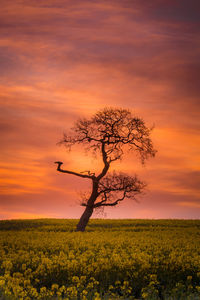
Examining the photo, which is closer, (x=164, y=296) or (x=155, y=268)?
(x=164, y=296)

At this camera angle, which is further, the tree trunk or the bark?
the bark

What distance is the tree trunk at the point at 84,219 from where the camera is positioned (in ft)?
103

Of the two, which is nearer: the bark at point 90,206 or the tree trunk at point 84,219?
the tree trunk at point 84,219

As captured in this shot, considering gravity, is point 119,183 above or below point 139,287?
above

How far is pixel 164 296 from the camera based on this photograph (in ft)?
38.8

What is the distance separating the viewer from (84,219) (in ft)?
104

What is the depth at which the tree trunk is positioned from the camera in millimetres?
31516

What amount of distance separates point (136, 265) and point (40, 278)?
3472mm

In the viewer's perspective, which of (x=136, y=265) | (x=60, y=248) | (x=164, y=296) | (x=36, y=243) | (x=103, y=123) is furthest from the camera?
(x=103, y=123)

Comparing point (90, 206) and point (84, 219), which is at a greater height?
point (90, 206)

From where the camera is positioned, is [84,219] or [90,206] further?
[90,206]

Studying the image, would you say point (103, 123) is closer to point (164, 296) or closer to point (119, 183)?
point (119, 183)

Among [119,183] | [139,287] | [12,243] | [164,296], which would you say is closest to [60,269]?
[139,287]

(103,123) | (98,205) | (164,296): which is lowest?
(164,296)
